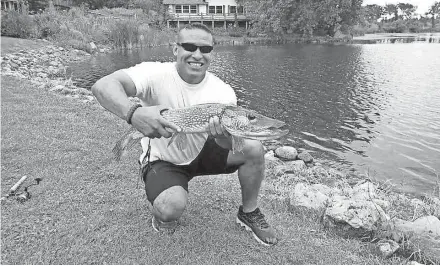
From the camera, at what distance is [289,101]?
18.2m

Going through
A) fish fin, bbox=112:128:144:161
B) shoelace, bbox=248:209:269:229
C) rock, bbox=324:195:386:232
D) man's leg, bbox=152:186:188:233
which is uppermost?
fish fin, bbox=112:128:144:161

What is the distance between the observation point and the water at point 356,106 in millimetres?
10328

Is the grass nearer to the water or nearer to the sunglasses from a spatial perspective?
the sunglasses

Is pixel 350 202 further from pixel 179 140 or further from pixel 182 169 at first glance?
pixel 179 140

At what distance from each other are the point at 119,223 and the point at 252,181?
6.31 ft

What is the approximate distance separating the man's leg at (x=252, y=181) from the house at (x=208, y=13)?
66.7 m

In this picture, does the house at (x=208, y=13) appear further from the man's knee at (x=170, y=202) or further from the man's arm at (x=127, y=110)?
the man's knee at (x=170, y=202)

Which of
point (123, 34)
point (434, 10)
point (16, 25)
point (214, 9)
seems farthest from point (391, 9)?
point (16, 25)

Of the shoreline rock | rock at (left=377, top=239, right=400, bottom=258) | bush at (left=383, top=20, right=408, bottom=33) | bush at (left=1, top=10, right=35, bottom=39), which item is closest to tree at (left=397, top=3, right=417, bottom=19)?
bush at (left=383, top=20, right=408, bottom=33)

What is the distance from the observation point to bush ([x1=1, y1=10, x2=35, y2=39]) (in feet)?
111

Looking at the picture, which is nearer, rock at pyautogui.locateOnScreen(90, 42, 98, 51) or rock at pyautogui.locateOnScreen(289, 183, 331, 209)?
rock at pyautogui.locateOnScreen(289, 183, 331, 209)

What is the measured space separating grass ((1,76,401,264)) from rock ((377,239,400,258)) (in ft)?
0.30

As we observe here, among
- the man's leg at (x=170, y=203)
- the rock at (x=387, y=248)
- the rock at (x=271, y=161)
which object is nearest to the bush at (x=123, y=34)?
the rock at (x=271, y=161)

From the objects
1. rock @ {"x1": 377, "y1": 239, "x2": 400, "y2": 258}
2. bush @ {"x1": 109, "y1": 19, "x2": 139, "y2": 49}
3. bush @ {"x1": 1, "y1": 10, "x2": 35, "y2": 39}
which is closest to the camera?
rock @ {"x1": 377, "y1": 239, "x2": 400, "y2": 258}
